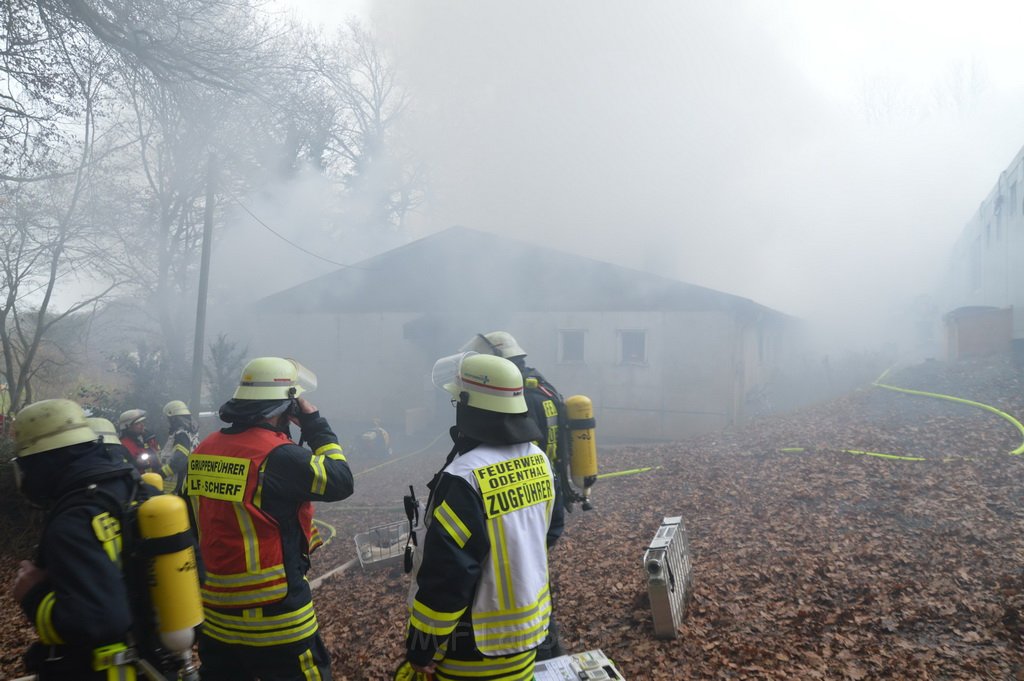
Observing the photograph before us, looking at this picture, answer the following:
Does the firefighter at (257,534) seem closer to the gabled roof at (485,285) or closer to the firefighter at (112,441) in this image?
the firefighter at (112,441)

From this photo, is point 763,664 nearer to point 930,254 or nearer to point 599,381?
point 599,381

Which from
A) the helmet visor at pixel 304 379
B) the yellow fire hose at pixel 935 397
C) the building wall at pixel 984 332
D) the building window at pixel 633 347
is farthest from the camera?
the building window at pixel 633 347

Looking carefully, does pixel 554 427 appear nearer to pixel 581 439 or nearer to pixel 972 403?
pixel 581 439

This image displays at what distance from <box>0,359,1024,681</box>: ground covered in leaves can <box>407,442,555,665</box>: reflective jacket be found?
6.71ft

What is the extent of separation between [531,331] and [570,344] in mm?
1156

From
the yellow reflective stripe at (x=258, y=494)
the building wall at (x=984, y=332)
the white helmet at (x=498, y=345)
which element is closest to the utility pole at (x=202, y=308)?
the white helmet at (x=498, y=345)

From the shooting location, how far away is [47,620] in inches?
84.0

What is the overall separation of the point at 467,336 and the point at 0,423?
35.6 ft

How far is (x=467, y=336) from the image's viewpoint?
60.4 feet

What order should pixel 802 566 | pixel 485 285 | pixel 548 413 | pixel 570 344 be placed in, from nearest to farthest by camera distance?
pixel 548 413, pixel 802 566, pixel 570 344, pixel 485 285

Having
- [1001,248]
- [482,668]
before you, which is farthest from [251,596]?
[1001,248]

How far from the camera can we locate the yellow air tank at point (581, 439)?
4270mm

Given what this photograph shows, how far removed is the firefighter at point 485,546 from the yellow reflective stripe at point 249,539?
92cm

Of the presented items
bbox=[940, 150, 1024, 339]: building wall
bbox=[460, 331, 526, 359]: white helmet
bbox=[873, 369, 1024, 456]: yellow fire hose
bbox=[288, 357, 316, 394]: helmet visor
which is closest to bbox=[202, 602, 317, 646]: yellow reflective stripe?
bbox=[288, 357, 316, 394]: helmet visor
